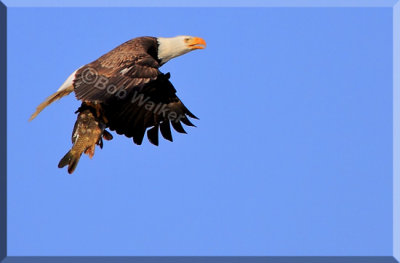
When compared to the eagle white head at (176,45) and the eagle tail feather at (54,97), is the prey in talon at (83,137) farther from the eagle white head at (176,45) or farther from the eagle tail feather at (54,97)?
the eagle white head at (176,45)

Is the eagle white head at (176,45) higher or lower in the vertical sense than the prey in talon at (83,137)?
higher

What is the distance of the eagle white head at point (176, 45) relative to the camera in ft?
32.6

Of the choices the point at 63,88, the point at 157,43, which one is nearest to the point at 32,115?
the point at 63,88

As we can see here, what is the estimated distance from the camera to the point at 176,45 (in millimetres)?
9992

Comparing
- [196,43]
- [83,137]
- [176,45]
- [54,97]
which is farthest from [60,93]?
[196,43]

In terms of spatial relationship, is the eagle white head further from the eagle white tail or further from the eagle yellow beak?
the eagle white tail

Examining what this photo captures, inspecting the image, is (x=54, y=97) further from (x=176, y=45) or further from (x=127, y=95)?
(x=176, y=45)

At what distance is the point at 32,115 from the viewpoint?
9.25m

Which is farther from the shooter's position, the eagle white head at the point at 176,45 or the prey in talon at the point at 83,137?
the eagle white head at the point at 176,45

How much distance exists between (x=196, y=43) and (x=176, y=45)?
0.25m

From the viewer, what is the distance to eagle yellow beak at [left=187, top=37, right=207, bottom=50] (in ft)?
33.1

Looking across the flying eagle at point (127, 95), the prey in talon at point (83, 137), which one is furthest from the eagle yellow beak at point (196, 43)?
the prey in talon at point (83, 137)

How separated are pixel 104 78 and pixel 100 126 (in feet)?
3.08
